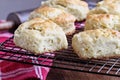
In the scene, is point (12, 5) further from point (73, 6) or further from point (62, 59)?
point (62, 59)

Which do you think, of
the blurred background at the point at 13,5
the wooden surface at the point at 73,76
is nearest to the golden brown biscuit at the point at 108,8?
the wooden surface at the point at 73,76

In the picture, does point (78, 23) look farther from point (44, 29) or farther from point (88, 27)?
point (44, 29)

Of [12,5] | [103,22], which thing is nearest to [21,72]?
[103,22]

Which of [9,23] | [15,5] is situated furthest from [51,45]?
[15,5]

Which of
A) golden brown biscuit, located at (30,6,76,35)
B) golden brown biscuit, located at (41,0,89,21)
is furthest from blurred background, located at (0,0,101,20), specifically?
golden brown biscuit, located at (30,6,76,35)

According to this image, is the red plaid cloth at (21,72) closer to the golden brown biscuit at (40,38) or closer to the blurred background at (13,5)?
the golden brown biscuit at (40,38)

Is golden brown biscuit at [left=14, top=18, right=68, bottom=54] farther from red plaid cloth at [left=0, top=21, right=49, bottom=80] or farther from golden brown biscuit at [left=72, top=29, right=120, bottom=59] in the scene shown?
red plaid cloth at [left=0, top=21, right=49, bottom=80]
